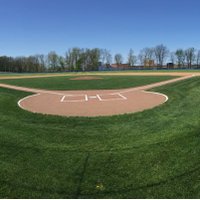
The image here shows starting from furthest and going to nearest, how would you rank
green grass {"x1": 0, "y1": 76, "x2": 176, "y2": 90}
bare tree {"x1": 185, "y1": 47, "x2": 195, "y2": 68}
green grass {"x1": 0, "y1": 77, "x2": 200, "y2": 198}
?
bare tree {"x1": 185, "y1": 47, "x2": 195, "y2": 68} < green grass {"x1": 0, "y1": 76, "x2": 176, "y2": 90} < green grass {"x1": 0, "y1": 77, "x2": 200, "y2": 198}

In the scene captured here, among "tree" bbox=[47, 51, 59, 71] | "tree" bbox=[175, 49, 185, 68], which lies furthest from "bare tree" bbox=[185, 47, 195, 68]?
"tree" bbox=[47, 51, 59, 71]

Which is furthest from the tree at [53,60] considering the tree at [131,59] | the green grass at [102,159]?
the green grass at [102,159]

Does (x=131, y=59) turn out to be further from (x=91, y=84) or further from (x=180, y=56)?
(x=91, y=84)

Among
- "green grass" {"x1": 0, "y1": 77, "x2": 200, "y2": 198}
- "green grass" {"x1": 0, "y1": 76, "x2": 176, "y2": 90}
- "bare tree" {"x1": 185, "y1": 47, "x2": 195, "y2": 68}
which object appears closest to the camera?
"green grass" {"x1": 0, "y1": 77, "x2": 200, "y2": 198}

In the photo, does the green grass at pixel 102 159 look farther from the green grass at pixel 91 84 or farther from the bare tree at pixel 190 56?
the bare tree at pixel 190 56

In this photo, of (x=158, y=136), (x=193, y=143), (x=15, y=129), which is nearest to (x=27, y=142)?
(x=15, y=129)

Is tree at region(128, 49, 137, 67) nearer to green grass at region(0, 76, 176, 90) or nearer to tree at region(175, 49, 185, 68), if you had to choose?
tree at region(175, 49, 185, 68)

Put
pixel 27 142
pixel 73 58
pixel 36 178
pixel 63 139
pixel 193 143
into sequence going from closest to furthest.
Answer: pixel 36 178
pixel 193 143
pixel 27 142
pixel 63 139
pixel 73 58

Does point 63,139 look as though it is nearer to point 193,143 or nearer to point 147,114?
point 193,143

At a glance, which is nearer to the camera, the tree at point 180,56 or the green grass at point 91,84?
Result: the green grass at point 91,84

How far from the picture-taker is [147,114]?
10711 mm

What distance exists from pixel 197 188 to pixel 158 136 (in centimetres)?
297

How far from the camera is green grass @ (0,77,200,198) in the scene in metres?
4.59

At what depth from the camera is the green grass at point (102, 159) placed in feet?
15.0
